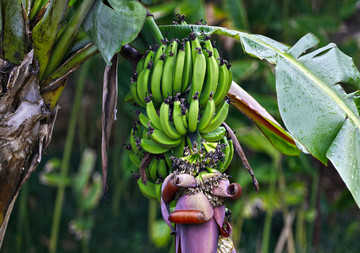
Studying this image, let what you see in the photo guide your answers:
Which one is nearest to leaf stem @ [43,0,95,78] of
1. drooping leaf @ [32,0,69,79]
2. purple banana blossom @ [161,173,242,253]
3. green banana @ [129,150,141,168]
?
drooping leaf @ [32,0,69,79]

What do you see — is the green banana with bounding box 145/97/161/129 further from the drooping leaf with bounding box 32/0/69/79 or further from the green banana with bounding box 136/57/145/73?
the drooping leaf with bounding box 32/0/69/79

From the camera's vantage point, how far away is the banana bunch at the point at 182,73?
818 millimetres

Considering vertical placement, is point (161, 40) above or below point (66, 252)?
above

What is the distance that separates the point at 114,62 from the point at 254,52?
0.92ft

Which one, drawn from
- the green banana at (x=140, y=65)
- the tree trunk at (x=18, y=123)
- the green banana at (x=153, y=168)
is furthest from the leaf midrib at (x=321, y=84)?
the tree trunk at (x=18, y=123)

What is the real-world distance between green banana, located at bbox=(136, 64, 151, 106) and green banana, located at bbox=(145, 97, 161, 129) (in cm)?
2

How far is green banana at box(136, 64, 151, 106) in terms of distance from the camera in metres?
0.82

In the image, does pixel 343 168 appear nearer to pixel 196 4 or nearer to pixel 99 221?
pixel 196 4

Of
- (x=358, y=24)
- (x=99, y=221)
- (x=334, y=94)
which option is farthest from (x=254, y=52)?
(x=358, y=24)

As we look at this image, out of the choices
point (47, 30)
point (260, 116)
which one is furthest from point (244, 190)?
point (47, 30)

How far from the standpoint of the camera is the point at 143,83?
825 millimetres

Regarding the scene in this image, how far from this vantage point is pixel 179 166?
0.73m

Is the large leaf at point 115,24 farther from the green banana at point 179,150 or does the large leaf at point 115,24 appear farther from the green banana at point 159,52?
the green banana at point 179,150

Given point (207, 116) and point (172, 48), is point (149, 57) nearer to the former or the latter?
point (172, 48)
